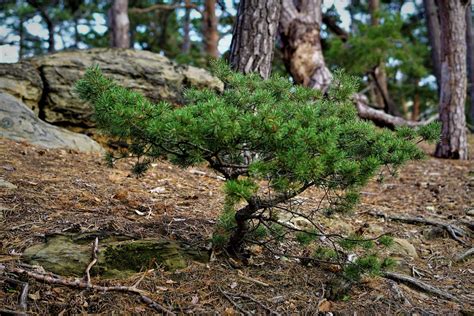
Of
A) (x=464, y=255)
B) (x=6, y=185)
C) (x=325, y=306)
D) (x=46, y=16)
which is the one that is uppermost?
(x=46, y=16)

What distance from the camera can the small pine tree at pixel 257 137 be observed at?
1748 millimetres

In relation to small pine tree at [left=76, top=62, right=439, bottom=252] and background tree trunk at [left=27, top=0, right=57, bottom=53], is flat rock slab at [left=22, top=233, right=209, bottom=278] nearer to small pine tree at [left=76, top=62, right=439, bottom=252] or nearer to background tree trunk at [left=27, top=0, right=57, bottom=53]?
small pine tree at [left=76, top=62, right=439, bottom=252]

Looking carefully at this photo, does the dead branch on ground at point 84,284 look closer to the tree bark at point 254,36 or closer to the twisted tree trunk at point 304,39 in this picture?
the tree bark at point 254,36

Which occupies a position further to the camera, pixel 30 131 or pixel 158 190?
pixel 30 131

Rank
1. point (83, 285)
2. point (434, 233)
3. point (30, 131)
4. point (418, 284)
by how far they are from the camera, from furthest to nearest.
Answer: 1. point (30, 131)
2. point (434, 233)
3. point (418, 284)
4. point (83, 285)

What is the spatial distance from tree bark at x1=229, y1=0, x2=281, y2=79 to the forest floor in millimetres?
1185

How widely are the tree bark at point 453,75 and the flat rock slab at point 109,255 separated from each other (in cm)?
538

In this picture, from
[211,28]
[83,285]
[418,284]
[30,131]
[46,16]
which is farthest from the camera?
[46,16]

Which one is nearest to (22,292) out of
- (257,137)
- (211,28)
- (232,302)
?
(232,302)

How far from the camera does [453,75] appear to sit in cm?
641

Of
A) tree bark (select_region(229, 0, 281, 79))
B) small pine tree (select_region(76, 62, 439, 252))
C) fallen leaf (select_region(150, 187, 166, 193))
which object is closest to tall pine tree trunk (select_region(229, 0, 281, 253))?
tree bark (select_region(229, 0, 281, 79))

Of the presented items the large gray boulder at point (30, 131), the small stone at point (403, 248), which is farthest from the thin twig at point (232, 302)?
the large gray boulder at point (30, 131)

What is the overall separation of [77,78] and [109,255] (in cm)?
399

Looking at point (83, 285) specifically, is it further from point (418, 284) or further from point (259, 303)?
point (418, 284)
